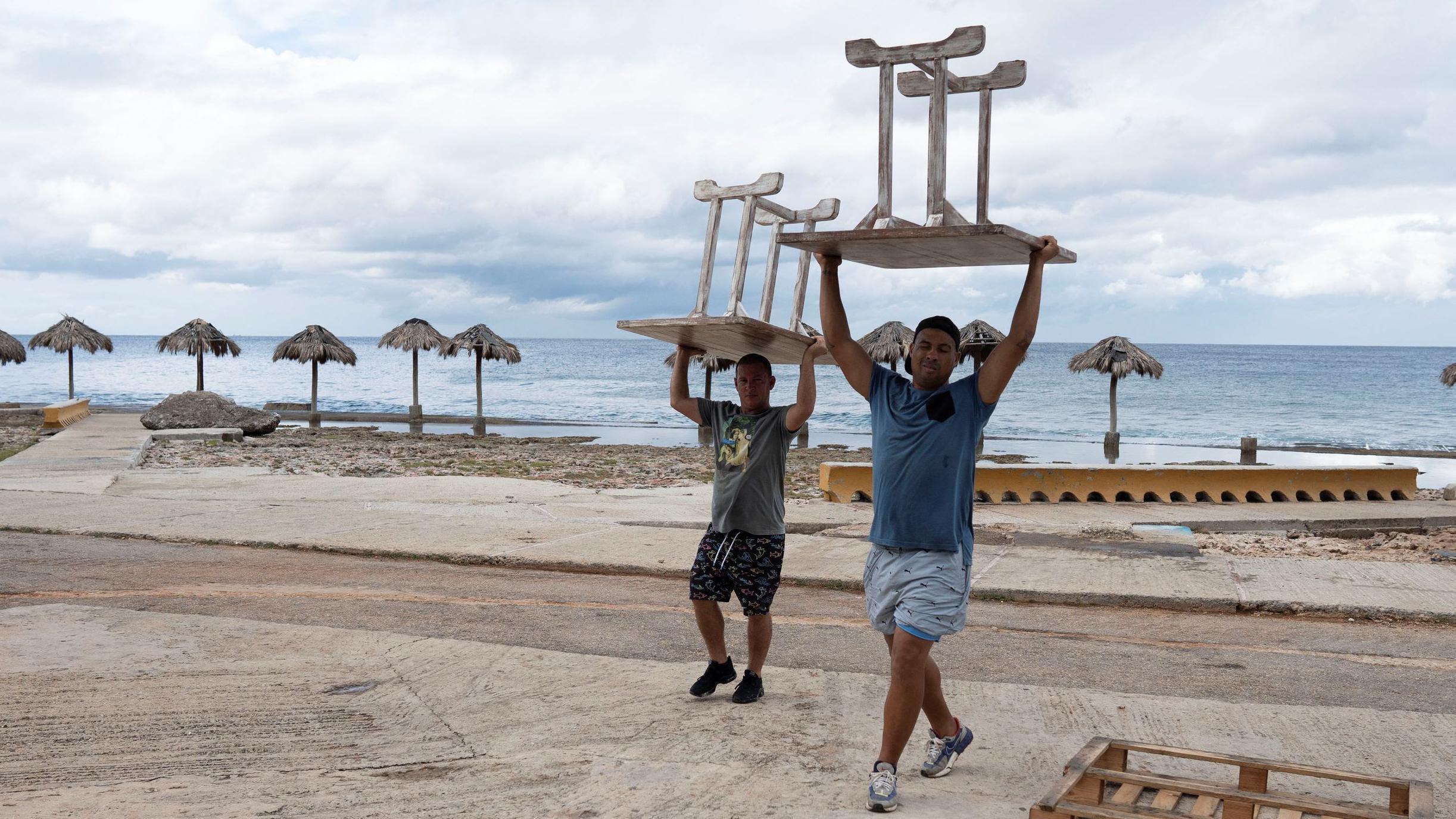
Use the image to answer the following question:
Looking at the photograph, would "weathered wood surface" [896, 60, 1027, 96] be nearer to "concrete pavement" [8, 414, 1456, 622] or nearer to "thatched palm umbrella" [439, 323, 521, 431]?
"concrete pavement" [8, 414, 1456, 622]

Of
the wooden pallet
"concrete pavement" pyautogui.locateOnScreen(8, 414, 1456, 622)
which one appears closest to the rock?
"concrete pavement" pyautogui.locateOnScreen(8, 414, 1456, 622)

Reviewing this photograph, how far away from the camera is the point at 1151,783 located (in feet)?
11.9

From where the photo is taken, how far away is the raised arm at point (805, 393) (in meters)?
4.62

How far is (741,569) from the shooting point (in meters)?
4.81

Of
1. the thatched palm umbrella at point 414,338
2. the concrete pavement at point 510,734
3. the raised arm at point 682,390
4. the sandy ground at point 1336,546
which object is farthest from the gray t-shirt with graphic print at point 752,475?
the thatched palm umbrella at point 414,338

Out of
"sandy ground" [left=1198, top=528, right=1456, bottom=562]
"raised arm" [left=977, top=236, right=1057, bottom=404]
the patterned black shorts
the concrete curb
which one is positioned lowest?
"sandy ground" [left=1198, top=528, right=1456, bottom=562]

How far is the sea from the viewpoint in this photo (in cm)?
4309

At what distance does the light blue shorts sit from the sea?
2727 centimetres

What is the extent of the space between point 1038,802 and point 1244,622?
4.43 meters

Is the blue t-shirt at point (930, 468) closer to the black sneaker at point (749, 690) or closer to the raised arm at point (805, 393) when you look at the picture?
the raised arm at point (805, 393)

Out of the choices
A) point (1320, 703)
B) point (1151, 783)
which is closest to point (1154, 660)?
point (1320, 703)

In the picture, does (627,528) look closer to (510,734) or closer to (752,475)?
(752,475)

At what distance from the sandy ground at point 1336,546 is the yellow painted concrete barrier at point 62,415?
24699 mm

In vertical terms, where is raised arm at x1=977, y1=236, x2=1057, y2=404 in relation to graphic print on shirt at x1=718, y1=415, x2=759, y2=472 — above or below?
above
